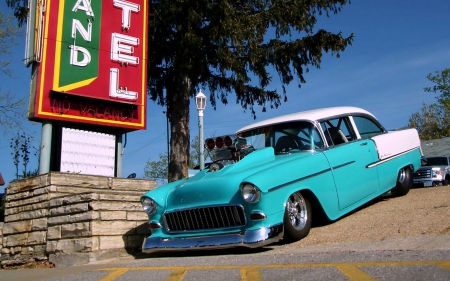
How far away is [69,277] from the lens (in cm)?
532

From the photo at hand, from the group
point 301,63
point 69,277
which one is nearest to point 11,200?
point 69,277

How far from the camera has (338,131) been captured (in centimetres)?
741

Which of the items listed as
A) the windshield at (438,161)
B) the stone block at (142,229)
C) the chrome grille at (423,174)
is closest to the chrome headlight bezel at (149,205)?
the stone block at (142,229)

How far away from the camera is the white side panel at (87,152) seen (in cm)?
998

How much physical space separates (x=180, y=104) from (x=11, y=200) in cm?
718

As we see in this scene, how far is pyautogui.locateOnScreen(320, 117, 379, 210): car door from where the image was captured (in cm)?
675

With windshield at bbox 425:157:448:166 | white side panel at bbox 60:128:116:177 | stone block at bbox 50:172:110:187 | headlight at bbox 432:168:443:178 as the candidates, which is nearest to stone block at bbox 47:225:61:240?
stone block at bbox 50:172:110:187

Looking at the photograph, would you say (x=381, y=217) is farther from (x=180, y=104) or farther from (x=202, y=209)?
(x=180, y=104)

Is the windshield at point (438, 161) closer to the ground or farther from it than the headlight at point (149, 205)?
farther from it

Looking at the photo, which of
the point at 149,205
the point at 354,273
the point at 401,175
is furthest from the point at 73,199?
the point at 401,175

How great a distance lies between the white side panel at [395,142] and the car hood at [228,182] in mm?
1604

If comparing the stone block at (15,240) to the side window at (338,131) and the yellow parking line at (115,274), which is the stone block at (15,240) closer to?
the yellow parking line at (115,274)

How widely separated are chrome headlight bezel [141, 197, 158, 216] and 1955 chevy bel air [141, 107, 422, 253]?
0.01 meters

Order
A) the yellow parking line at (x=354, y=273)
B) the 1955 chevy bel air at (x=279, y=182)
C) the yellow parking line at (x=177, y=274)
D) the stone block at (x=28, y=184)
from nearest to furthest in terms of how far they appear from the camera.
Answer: the yellow parking line at (x=354, y=273) < the yellow parking line at (x=177, y=274) < the 1955 chevy bel air at (x=279, y=182) < the stone block at (x=28, y=184)
